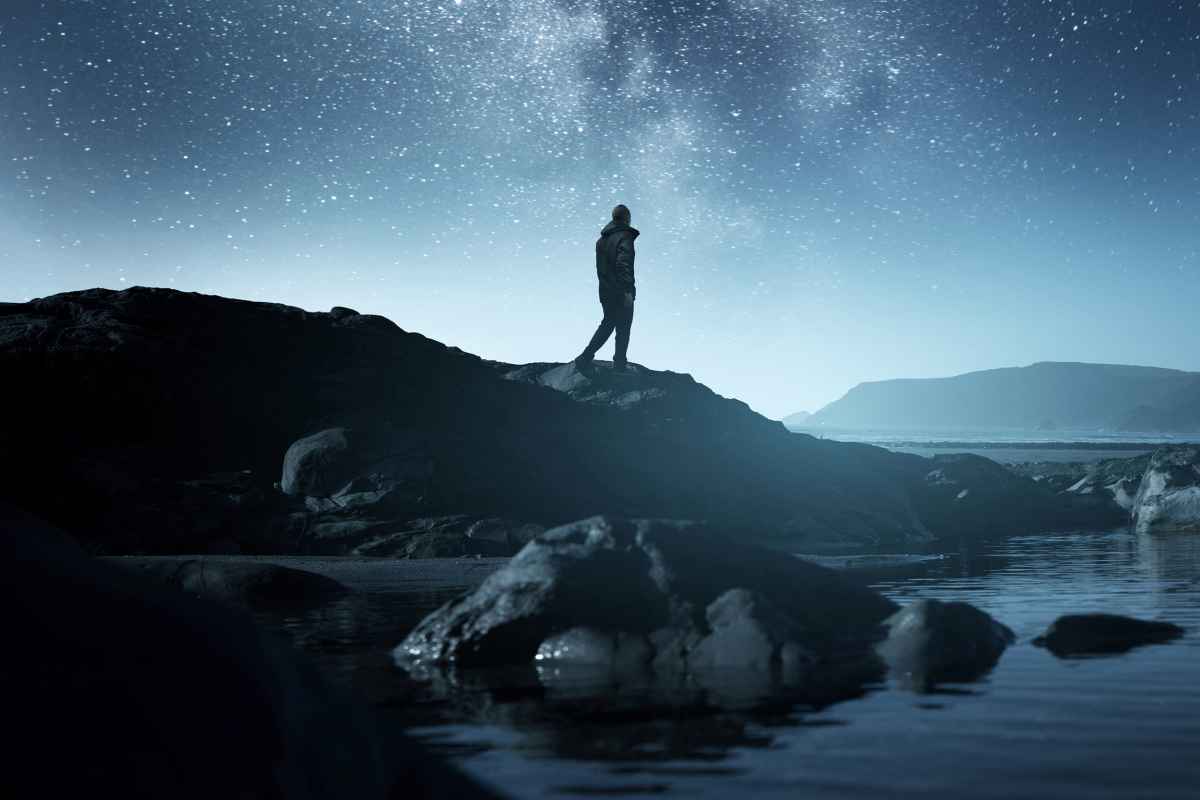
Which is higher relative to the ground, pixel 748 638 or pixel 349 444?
pixel 349 444

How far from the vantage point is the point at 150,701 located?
2.03 metres

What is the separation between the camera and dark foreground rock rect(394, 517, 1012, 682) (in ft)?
15.4

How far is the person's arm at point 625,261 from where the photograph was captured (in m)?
13.1

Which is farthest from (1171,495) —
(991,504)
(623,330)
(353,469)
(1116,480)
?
(353,469)

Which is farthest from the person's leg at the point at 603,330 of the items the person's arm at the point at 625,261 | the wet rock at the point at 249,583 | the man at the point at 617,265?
the wet rock at the point at 249,583

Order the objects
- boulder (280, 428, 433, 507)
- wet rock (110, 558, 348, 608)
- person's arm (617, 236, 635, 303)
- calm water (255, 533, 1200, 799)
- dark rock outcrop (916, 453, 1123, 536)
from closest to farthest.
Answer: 1. calm water (255, 533, 1200, 799)
2. wet rock (110, 558, 348, 608)
3. boulder (280, 428, 433, 507)
4. person's arm (617, 236, 635, 303)
5. dark rock outcrop (916, 453, 1123, 536)

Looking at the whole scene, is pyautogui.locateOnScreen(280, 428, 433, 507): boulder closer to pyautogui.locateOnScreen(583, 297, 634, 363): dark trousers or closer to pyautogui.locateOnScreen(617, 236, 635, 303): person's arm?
pyautogui.locateOnScreen(583, 297, 634, 363): dark trousers

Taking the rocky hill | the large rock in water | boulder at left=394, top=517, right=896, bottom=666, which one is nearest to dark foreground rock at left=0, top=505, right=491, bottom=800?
boulder at left=394, top=517, right=896, bottom=666

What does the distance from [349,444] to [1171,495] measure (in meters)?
15.5

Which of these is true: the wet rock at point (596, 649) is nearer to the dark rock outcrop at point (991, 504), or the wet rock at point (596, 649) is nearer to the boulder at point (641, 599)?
the boulder at point (641, 599)

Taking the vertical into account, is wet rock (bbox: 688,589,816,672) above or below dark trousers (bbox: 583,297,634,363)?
below

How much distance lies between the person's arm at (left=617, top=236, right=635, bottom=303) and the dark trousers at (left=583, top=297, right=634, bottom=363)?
0.32 metres

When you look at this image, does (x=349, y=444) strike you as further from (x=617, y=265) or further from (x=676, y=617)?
(x=676, y=617)

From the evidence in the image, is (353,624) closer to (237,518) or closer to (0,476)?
(237,518)
